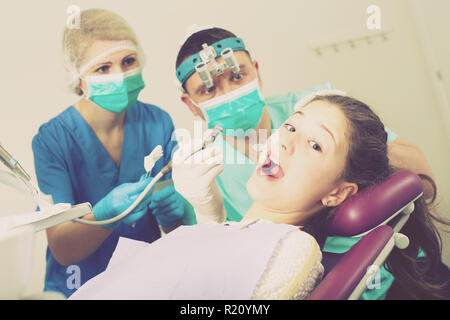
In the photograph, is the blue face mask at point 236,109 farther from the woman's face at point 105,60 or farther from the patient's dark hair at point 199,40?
the woman's face at point 105,60

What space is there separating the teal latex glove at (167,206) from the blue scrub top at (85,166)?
0.25ft

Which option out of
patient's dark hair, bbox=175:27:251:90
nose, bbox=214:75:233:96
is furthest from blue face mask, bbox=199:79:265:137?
patient's dark hair, bbox=175:27:251:90

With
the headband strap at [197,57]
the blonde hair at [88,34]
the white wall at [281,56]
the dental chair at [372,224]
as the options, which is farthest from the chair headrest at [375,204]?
the blonde hair at [88,34]

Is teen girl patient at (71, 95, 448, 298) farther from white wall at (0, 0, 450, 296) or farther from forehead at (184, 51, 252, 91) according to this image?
white wall at (0, 0, 450, 296)

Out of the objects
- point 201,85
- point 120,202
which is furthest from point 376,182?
point 120,202

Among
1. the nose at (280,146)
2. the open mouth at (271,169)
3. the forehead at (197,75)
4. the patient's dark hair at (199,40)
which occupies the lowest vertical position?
the open mouth at (271,169)

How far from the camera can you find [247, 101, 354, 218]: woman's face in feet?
3.07

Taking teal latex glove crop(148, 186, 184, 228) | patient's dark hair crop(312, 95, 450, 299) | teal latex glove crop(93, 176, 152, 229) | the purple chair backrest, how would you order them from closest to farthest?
the purple chair backrest < patient's dark hair crop(312, 95, 450, 299) < teal latex glove crop(93, 176, 152, 229) < teal latex glove crop(148, 186, 184, 228)

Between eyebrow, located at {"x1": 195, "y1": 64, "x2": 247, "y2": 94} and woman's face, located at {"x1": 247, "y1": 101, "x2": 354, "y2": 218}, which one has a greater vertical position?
eyebrow, located at {"x1": 195, "y1": 64, "x2": 247, "y2": 94}

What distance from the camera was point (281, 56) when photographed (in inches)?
56.8

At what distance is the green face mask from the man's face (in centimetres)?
18

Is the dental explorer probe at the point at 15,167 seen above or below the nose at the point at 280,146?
above

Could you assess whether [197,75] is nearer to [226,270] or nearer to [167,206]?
[167,206]

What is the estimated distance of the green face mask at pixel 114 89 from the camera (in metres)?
1.14
